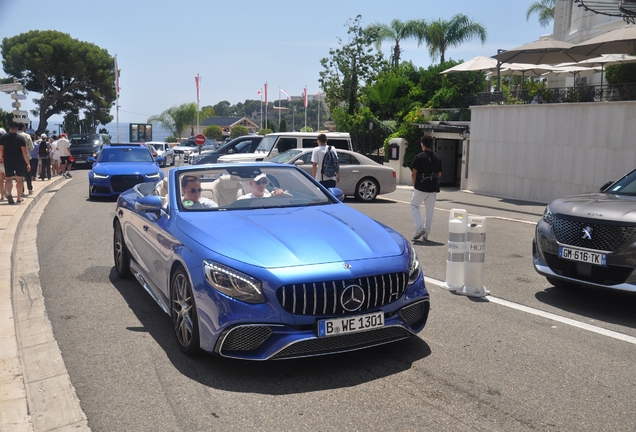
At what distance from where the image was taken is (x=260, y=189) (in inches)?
247

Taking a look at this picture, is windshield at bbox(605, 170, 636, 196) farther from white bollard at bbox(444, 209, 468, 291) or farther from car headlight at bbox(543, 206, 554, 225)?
white bollard at bbox(444, 209, 468, 291)

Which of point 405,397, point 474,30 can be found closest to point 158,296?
point 405,397

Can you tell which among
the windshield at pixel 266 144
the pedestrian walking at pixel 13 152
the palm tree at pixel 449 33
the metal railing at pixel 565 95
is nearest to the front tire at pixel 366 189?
the windshield at pixel 266 144

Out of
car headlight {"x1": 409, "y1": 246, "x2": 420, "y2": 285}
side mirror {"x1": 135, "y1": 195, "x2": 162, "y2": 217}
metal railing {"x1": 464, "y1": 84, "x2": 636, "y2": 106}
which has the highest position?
metal railing {"x1": 464, "y1": 84, "x2": 636, "y2": 106}

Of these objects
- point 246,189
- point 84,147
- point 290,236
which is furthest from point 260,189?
point 84,147

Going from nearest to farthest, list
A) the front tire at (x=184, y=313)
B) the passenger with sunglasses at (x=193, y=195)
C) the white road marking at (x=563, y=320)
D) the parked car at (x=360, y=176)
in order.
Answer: the front tire at (x=184, y=313), the white road marking at (x=563, y=320), the passenger with sunglasses at (x=193, y=195), the parked car at (x=360, y=176)

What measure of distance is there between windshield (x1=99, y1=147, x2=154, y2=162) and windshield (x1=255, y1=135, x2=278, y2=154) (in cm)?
388

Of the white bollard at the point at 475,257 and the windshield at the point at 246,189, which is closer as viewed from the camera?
the windshield at the point at 246,189

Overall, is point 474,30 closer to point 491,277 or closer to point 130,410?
point 491,277

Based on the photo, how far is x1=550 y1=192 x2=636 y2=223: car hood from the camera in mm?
6504

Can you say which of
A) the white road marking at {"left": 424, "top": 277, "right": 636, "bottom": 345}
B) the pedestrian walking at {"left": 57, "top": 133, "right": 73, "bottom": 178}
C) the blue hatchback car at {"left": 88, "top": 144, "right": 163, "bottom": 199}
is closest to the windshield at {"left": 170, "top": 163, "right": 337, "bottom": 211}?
the white road marking at {"left": 424, "top": 277, "right": 636, "bottom": 345}

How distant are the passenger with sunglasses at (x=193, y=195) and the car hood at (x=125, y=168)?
1117 cm

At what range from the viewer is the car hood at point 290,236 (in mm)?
4730

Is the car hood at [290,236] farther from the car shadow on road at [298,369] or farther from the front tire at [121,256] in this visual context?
the front tire at [121,256]
